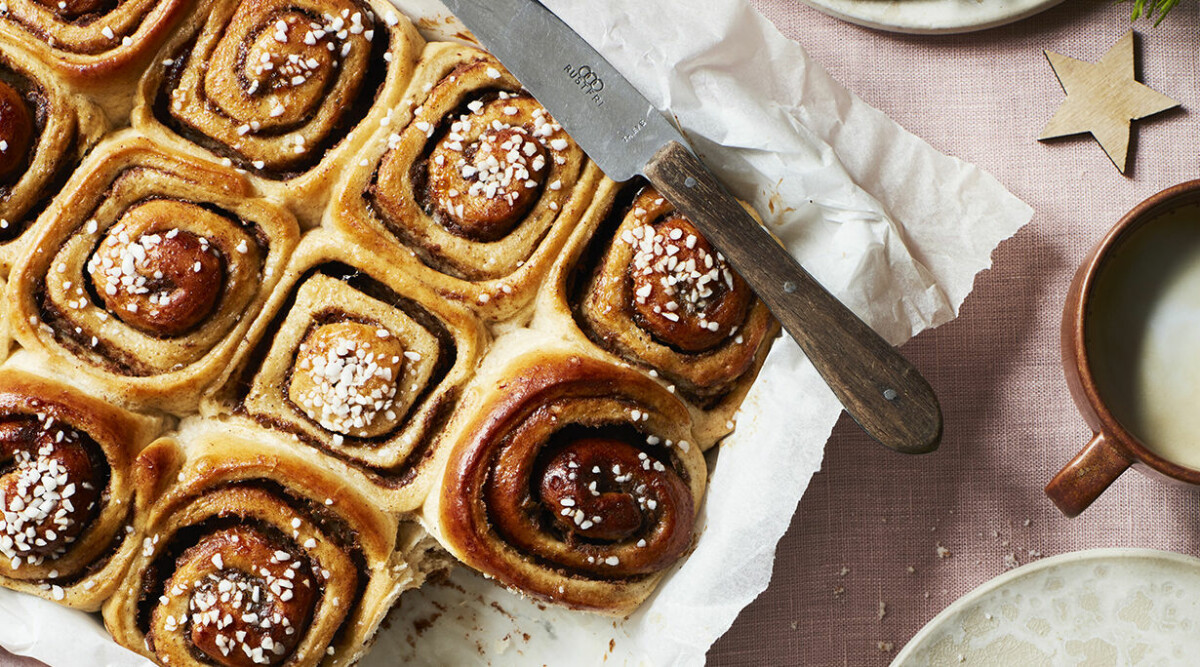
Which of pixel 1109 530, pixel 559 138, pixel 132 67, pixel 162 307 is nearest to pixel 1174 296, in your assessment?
pixel 1109 530

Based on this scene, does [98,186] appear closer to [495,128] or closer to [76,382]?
[76,382]

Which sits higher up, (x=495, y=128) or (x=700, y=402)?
→ (x=495, y=128)

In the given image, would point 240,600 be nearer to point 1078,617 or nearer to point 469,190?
point 469,190

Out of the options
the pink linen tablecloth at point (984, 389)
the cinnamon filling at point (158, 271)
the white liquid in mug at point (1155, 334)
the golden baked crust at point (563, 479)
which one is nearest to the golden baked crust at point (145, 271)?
the cinnamon filling at point (158, 271)

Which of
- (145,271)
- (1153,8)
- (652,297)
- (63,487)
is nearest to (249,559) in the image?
(63,487)

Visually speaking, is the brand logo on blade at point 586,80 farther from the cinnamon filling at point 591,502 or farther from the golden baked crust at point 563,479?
the cinnamon filling at point 591,502

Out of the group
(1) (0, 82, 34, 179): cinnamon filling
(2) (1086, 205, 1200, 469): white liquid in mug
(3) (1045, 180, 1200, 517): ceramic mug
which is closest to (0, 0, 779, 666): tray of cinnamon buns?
(1) (0, 82, 34, 179): cinnamon filling
